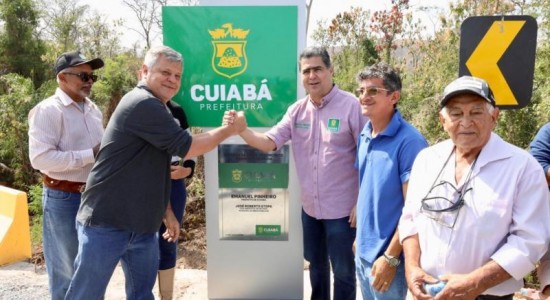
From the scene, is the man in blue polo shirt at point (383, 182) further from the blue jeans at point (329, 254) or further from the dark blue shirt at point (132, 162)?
the dark blue shirt at point (132, 162)

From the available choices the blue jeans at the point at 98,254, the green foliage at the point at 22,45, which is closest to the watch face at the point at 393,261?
the blue jeans at the point at 98,254

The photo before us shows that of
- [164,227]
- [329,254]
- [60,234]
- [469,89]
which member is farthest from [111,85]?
[469,89]

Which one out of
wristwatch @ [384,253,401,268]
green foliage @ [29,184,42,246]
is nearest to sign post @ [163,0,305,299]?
wristwatch @ [384,253,401,268]

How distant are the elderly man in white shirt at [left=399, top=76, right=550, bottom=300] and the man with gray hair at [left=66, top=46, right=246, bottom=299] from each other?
1309mm

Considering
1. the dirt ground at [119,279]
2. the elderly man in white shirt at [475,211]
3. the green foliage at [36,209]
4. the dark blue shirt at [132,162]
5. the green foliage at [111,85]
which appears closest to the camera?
the elderly man in white shirt at [475,211]

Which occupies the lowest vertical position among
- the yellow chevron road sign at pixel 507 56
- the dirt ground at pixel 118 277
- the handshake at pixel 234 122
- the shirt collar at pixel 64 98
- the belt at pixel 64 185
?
the dirt ground at pixel 118 277

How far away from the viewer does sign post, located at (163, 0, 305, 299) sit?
10.8 ft

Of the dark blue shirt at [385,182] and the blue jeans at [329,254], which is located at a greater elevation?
the dark blue shirt at [385,182]

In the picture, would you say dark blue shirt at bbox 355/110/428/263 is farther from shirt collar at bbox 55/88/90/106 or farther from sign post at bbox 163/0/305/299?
shirt collar at bbox 55/88/90/106

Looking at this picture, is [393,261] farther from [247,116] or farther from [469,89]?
[247,116]

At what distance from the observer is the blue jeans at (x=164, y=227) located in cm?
334

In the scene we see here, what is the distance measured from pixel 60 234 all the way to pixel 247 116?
1561 millimetres

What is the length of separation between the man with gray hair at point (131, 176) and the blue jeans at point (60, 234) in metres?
0.58

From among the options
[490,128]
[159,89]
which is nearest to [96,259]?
[159,89]
